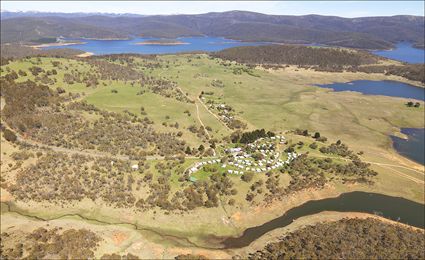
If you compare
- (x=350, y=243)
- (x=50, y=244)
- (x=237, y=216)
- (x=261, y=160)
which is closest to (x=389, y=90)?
(x=261, y=160)

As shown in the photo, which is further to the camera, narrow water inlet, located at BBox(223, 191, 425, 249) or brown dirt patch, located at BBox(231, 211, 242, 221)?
brown dirt patch, located at BBox(231, 211, 242, 221)

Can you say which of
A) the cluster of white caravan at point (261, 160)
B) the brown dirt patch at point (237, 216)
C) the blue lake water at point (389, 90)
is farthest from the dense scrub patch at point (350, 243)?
the blue lake water at point (389, 90)

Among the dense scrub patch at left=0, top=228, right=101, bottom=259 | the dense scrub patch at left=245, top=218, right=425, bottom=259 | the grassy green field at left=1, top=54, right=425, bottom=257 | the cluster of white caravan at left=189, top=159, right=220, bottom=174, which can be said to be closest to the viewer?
the dense scrub patch at left=245, top=218, right=425, bottom=259

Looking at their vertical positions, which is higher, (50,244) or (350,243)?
(350,243)

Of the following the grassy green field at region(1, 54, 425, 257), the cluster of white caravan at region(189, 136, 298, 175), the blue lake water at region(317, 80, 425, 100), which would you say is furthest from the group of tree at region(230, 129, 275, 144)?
the blue lake water at region(317, 80, 425, 100)

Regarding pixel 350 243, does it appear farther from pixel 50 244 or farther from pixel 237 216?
pixel 50 244

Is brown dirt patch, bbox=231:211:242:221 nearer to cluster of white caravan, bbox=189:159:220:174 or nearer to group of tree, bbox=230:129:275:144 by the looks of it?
cluster of white caravan, bbox=189:159:220:174
